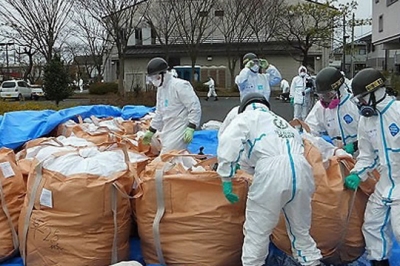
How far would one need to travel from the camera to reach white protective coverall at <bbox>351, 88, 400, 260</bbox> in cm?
303

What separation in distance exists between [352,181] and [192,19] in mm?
26717

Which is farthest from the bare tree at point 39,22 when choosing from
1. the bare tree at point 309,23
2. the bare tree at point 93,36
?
the bare tree at point 309,23

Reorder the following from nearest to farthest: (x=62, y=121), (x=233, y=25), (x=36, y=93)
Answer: (x=62, y=121), (x=36, y=93), (x=233, y=25)

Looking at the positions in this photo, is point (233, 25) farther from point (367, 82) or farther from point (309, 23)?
point (367, 82)

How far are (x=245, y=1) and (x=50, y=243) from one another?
2786 centimetres

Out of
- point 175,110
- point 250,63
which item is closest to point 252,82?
point 250,63

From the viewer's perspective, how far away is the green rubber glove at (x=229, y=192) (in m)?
2.88

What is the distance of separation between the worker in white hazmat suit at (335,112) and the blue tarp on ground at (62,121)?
0.98m

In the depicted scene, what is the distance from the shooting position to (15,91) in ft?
84.9

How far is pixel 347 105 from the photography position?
13.3ft

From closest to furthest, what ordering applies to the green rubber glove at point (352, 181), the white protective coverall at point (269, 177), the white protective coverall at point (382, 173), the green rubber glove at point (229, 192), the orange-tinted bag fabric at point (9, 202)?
the white protective coverall at point (269, 177) → the green rubber glove at point (229, 192) → the white protective coverall at point (382, 173) → the green rubber glove at point (352, 181) → the orange-tinted bag fabric at point (9, 202)

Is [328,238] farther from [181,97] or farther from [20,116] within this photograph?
[20,116]

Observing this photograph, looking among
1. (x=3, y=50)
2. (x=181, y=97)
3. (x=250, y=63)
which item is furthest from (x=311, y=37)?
(x=181, y=97)

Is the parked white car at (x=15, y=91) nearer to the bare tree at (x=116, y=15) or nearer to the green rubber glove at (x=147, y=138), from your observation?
the bare tree at (x=116, y=15)
